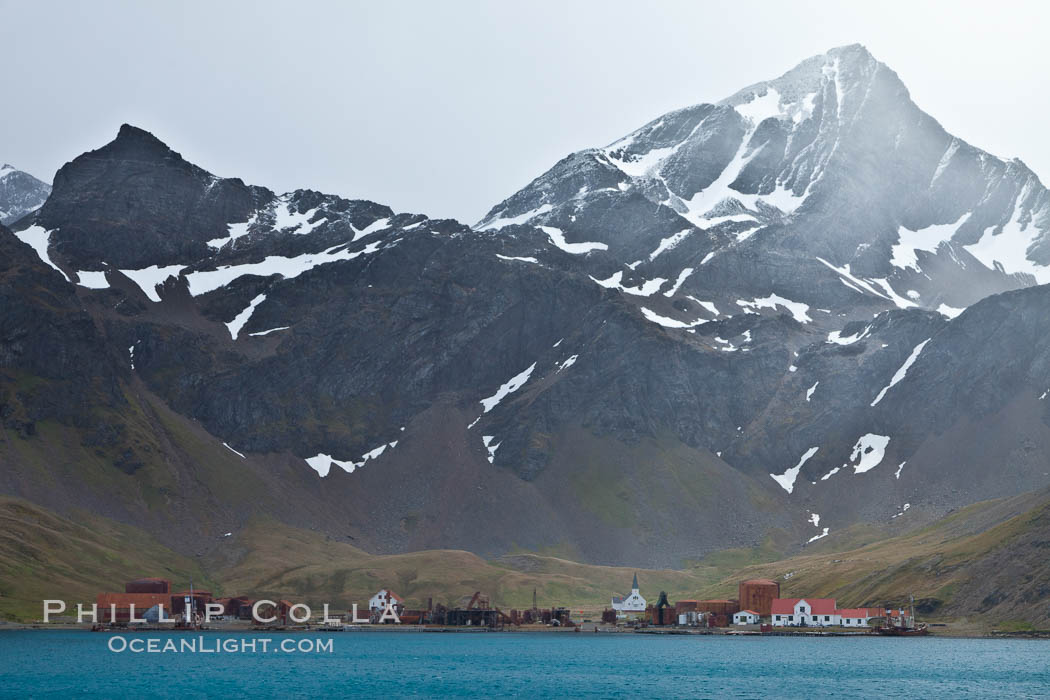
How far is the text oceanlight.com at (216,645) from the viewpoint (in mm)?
A: 167625

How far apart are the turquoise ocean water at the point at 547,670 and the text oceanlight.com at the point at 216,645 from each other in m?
1.99

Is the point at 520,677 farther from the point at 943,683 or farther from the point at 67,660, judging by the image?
the point at 67,660

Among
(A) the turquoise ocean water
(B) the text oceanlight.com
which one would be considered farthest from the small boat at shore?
(B) the text oceanlight.com

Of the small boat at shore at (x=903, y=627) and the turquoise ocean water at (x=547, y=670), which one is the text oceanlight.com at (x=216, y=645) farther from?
the small boat at shore at (x=903, y=627)

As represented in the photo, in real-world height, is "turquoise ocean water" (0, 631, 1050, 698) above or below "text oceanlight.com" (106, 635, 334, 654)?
below

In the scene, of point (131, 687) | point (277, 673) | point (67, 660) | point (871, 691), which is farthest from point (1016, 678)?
point (67, 660)

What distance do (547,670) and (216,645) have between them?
58.3 metres

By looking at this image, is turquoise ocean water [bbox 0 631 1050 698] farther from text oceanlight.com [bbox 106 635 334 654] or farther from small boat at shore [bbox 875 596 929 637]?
small boat at shore [bbox 875 596 929 637]

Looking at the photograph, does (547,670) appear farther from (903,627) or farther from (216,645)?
(903,627)

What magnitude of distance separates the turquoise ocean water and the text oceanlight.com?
1.99m

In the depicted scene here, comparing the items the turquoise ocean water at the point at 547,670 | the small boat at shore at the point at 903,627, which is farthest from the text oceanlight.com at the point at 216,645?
the small boat at shore at the point at 903,627

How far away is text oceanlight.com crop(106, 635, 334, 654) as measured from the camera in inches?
6599

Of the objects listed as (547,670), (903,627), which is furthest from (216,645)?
(903,627)

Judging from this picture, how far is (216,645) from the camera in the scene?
591 feet
